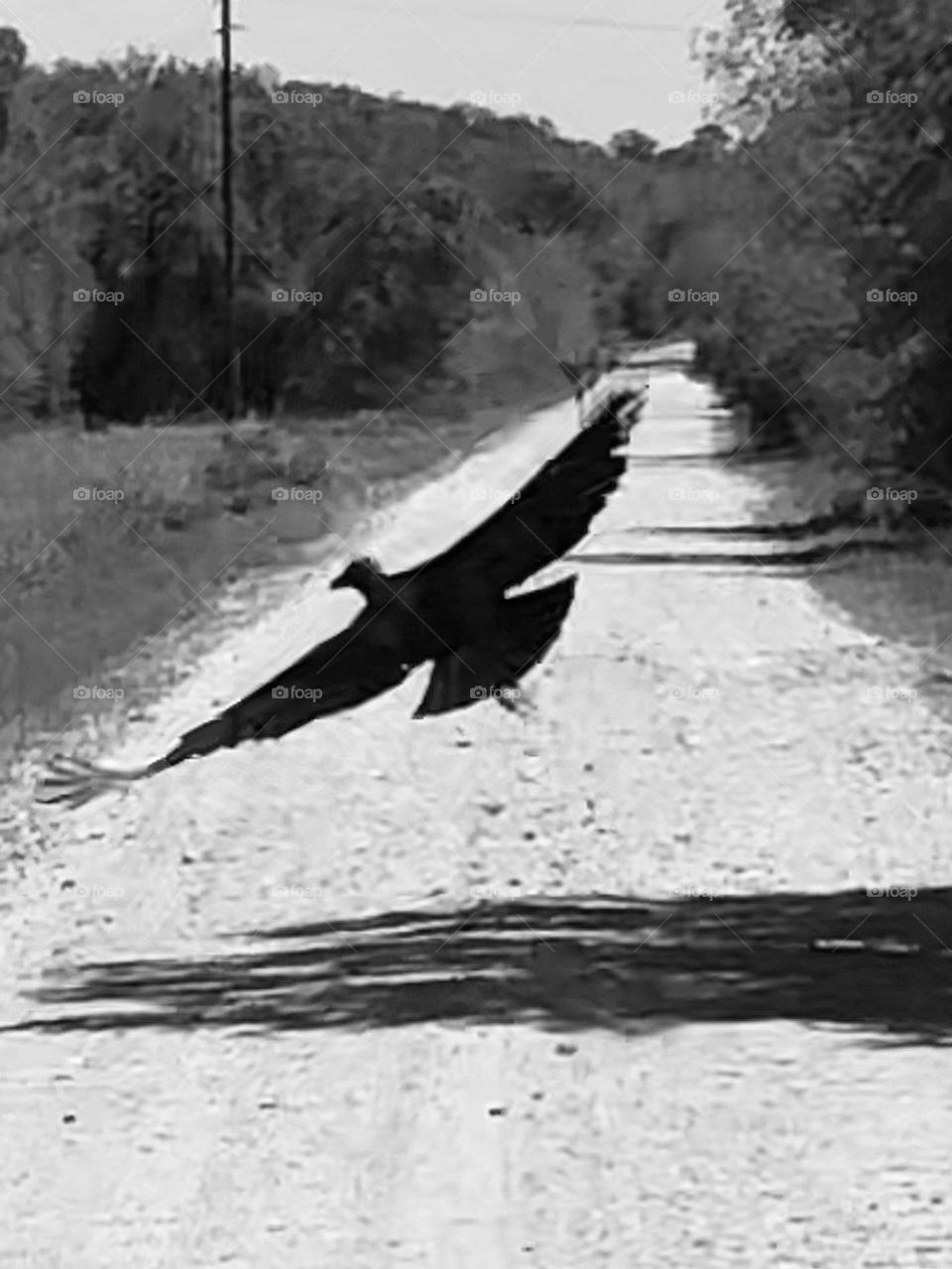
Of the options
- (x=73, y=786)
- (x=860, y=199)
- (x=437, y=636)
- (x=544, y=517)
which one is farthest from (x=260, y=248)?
(x=437, y=636)

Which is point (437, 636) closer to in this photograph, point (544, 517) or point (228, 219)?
point (544, 517)

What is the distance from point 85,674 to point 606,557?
11.8 meters

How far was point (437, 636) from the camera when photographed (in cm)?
1220

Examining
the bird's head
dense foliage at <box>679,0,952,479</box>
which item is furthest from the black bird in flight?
dense foliage at <box>679,0,952,479</box>

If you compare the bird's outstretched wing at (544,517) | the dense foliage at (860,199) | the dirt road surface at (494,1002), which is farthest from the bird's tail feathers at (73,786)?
the dense foliage at (860,199)

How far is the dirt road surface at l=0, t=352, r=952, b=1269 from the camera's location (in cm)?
621

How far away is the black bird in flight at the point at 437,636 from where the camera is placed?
37.1 ft

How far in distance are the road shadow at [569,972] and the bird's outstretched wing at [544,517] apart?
131 inches

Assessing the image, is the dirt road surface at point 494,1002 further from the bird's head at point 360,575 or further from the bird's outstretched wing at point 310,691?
the bird's head at point 360,575

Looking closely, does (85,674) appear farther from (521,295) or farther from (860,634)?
(521,295)

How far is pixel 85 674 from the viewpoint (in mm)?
18312

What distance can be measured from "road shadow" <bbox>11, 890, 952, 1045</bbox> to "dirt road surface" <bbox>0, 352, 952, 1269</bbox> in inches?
0.8

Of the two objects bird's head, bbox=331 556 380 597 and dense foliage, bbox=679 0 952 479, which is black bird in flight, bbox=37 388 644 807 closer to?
bird's head, bbox=331 556 380 597

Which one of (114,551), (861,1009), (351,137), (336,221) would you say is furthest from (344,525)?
(351,137)
